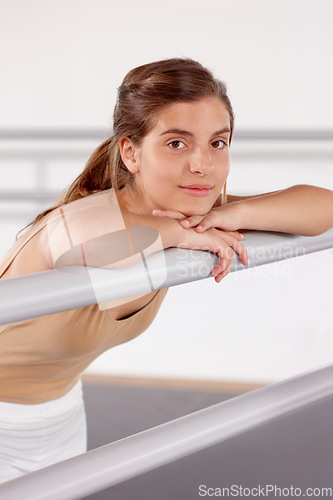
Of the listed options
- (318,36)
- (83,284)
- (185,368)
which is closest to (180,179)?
(83,284)

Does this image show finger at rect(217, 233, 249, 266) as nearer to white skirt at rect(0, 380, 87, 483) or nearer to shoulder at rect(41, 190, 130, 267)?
shoulder at rect(41, 190, 130, 267)

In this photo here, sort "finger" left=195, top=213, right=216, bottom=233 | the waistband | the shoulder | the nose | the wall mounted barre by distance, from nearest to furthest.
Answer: the wall mounted barre → the shoulder → "finger" left=195, top=213, right=216, bottom=233 → the nose → the waistband

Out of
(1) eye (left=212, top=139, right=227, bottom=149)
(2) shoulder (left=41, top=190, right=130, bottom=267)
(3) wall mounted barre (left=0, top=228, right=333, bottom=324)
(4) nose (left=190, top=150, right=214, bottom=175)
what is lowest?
(3) wall mounted barre (left=0, top=228, right=333, bottom=324)

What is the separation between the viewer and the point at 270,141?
2.71m

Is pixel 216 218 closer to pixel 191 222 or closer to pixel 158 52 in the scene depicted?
pixel 191 222

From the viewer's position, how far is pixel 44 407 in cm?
89

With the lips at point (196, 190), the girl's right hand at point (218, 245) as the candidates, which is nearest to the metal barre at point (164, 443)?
the girl's right hand at point (218, 245)

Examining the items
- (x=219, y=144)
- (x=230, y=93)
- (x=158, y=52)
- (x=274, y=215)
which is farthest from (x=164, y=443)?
(x=158, y=52)

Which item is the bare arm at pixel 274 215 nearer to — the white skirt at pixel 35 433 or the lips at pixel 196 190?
the lips at pixel 196 190

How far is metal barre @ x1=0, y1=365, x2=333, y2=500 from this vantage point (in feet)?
1.41

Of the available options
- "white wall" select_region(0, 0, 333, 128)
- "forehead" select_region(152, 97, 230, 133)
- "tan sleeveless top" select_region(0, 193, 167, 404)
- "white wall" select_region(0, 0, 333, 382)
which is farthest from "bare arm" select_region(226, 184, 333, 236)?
"white wall" select_region(0, 0, 333, 128)

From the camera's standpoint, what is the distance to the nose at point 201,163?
683mm

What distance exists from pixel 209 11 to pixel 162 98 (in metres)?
2.62

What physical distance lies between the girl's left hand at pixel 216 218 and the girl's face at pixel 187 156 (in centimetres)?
5
